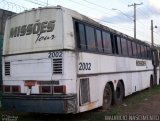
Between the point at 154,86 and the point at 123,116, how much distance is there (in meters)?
12.3

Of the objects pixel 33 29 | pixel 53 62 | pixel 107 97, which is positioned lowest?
pixel 107 97

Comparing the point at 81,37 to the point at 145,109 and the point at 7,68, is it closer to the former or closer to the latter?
the point at 7,68

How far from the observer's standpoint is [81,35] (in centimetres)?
1059

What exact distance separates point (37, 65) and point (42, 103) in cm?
112

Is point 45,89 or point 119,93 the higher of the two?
point 45,89

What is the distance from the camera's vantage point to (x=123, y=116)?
11156 mm

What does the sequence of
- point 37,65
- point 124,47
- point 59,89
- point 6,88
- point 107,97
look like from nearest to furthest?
point 59,89 → point 37,65 → point 6,88 → point 107,97 → point 124,47

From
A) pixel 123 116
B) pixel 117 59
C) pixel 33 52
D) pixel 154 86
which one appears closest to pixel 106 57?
pixel 117 59

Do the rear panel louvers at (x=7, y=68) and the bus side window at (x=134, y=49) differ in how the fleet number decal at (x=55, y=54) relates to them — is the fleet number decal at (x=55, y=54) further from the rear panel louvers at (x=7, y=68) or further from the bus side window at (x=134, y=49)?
the bus side window at (x=134, y=49)

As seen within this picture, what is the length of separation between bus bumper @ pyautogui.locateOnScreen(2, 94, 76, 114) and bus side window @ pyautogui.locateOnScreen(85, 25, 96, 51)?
84.2 inches

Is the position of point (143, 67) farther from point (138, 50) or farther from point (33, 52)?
point (33, 52)

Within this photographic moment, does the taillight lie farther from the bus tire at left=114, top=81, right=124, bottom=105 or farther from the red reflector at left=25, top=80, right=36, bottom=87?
the bus tire at left=114, top=81, right=124, bottom=105

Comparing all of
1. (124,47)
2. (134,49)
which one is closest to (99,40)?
(124,47)

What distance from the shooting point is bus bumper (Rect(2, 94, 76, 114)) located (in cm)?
949
